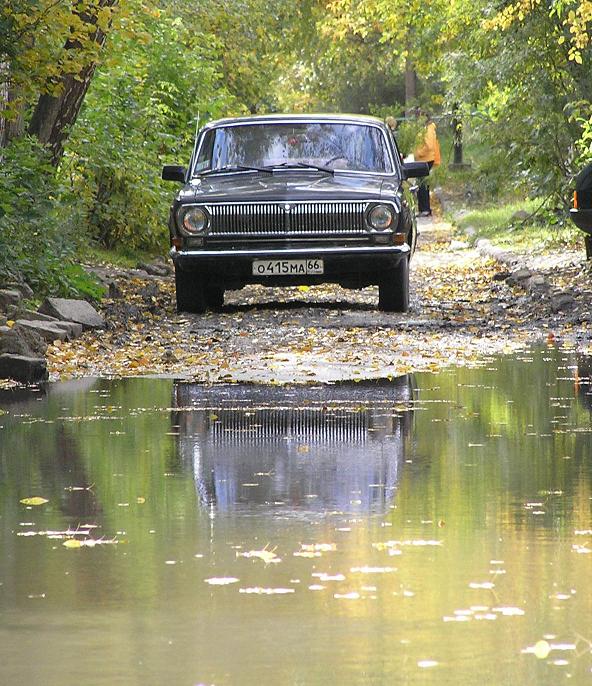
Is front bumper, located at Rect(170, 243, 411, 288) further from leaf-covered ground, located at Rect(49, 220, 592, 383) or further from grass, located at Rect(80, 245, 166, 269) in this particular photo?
grass, located at Rect(80, 245, 166, 269)

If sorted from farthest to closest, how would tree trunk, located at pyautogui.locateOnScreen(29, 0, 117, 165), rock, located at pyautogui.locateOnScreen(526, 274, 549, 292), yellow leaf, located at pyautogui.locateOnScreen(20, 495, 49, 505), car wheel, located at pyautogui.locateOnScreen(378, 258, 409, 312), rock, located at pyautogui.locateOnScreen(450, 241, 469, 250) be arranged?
rock, located at pyautogui.locateOnScreen(450, 241, 469, 250), tree trunk, located at pyautogui.locateOnScreen(29, 0, 117, 165), rock, located at pyautogui.locateOnScreen(526, 274, 549, 292), car wheel, located at pyautogui.locateOnScreen(378, 258, 409, 312), yellow leaf, located at pyautogui.locateOnScreen(20, 495, 49, 505)

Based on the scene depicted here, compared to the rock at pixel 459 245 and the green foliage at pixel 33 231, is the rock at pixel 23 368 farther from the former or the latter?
the rock at pixel 459 245

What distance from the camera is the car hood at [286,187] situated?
1603 centimetres

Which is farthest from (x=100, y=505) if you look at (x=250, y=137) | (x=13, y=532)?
(x=250, y=137)

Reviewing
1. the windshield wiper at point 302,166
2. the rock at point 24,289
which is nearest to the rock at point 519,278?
the windshield wiper at point 302,166

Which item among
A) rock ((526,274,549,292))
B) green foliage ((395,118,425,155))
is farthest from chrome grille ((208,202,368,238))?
green foliage ((395,118,425,155))

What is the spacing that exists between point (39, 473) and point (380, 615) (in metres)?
2.94

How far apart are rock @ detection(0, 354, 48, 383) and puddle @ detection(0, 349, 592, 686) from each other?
1215 mm

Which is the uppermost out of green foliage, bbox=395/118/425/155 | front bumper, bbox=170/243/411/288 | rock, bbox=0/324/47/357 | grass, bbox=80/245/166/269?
green foliage, bbox=395/118/425/155

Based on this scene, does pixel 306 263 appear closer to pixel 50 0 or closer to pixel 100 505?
pixel 50 0

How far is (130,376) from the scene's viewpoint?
38.2 ft

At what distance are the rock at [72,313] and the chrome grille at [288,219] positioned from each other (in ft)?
5.55

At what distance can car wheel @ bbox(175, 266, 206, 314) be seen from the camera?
16578 millimetres

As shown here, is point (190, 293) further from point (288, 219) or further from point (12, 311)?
point (12, 311)
